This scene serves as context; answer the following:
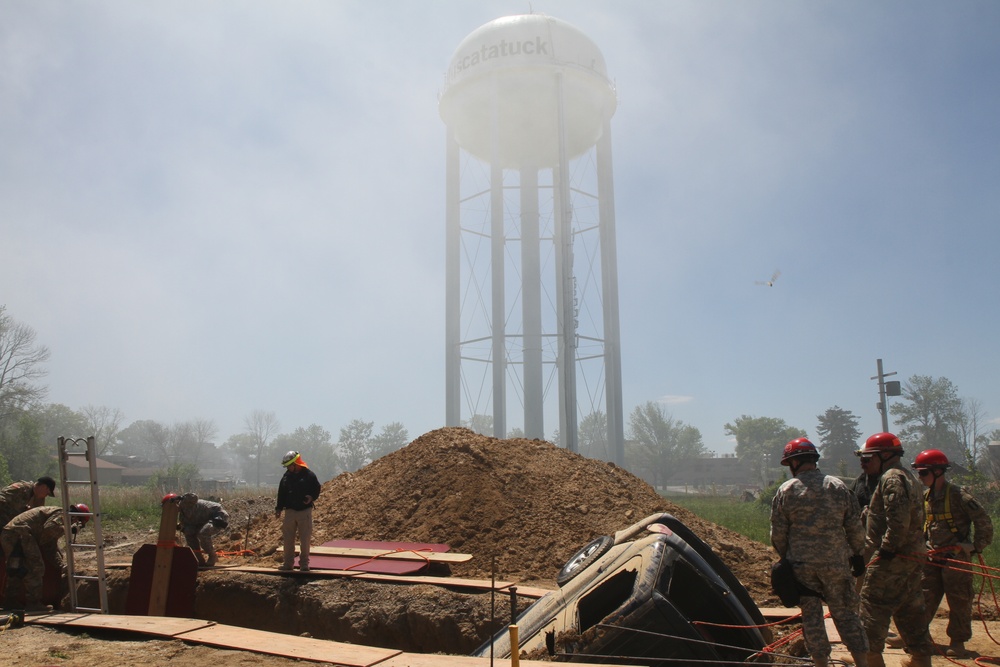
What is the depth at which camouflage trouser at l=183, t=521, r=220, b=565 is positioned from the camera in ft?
35.4

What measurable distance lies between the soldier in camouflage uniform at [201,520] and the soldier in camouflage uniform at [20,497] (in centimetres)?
210

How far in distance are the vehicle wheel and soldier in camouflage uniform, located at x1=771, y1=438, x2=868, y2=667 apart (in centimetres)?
131

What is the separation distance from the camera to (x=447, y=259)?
93.5ft

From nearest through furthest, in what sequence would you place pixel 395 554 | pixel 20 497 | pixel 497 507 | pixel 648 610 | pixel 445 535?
pixel 648 610, pixel 20 497, pixel 395 554, pixel 445 535, pixel 497 507

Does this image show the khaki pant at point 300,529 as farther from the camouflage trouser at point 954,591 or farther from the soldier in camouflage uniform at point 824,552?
the camouflage trouser at point 954,591

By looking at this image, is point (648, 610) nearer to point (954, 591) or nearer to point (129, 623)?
point (954, 591)

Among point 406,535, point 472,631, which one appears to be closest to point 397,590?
point 472,631

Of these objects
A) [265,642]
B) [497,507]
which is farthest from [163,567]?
[497,507]

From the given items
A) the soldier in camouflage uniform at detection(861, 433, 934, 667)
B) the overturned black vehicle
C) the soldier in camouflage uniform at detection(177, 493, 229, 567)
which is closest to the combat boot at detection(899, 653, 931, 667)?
the soldier in camouflage uniform at detection(861, 433, 934, 667)

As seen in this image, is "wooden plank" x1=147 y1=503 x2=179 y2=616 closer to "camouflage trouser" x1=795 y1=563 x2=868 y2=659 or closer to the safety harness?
"camouflage trouser" x1=795 y1=563 x2=868 y2=659

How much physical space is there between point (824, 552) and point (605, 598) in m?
1.60

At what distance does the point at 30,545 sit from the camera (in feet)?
27.2

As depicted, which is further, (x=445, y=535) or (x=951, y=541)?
(x=445, y=535)

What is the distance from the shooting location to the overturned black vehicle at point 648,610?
4.57 metres
